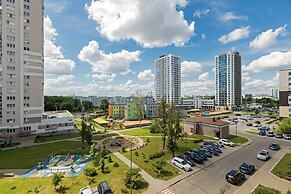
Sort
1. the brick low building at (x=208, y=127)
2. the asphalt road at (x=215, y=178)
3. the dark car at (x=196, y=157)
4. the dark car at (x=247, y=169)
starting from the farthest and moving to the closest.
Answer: the brick low building at (x=208, y=127), the dark car at (x=196, y=157), the dark car at (x=247, y=169), the asphalt road at (x=215, y=178)

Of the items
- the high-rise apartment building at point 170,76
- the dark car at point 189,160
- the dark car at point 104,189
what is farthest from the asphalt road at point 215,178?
the high-rise apartment building at point 170,76

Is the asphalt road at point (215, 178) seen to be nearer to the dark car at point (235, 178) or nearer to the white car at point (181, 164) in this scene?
the dark car at point (235, 178)

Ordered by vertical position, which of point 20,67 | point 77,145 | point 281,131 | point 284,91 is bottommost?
point 77,145

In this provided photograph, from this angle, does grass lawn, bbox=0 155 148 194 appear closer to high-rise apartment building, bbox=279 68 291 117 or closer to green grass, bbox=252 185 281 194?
green grass, bbox=252 185 281 194

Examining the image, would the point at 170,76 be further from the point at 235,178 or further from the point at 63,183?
the point at 63,183

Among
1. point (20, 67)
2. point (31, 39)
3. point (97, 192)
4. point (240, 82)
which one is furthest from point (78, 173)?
point (240, 82)

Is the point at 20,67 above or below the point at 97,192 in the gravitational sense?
above

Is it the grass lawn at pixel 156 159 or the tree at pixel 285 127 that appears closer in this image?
the grass lawn at pixel 156 159

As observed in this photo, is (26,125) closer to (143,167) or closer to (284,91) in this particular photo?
(143,167)
